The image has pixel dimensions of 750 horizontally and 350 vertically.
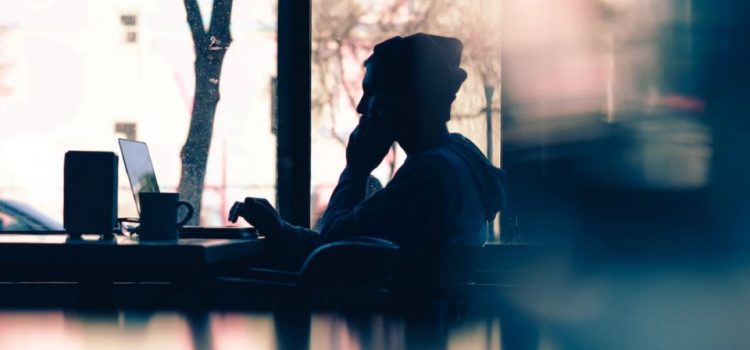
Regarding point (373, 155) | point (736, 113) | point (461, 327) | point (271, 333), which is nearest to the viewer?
point (271, 333)

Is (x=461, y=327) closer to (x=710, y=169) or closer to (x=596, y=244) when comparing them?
(x=596, y=244)

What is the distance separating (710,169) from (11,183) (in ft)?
8.99

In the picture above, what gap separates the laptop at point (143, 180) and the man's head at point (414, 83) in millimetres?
546

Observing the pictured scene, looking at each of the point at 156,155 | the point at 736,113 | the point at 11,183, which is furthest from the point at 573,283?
the point at 11,183

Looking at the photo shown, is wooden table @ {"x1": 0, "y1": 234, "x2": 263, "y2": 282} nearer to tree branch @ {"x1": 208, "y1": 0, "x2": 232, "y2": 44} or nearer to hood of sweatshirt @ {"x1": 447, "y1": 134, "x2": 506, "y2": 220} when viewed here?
hood of sweatshirt @ {"x1": 447, "y1": 134, "x2": 506, "y2": 220}

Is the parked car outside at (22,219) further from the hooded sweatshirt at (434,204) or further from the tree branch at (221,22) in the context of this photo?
the hooded sweatshirt at (434,204)

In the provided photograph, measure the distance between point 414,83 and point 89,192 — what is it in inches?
38.3

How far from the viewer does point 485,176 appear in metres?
2.23

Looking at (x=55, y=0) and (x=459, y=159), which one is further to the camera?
(x=55, y=0)

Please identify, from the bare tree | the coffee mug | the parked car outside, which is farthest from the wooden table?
the parked car outside

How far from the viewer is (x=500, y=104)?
2.98 metres

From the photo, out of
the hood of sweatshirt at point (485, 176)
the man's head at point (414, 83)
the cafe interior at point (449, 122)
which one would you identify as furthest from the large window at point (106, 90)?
the hood of sweatshirt at point (485, 176)

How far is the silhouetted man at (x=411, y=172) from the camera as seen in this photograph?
210cm

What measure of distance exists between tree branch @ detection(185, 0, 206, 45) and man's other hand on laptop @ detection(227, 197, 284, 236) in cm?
105
